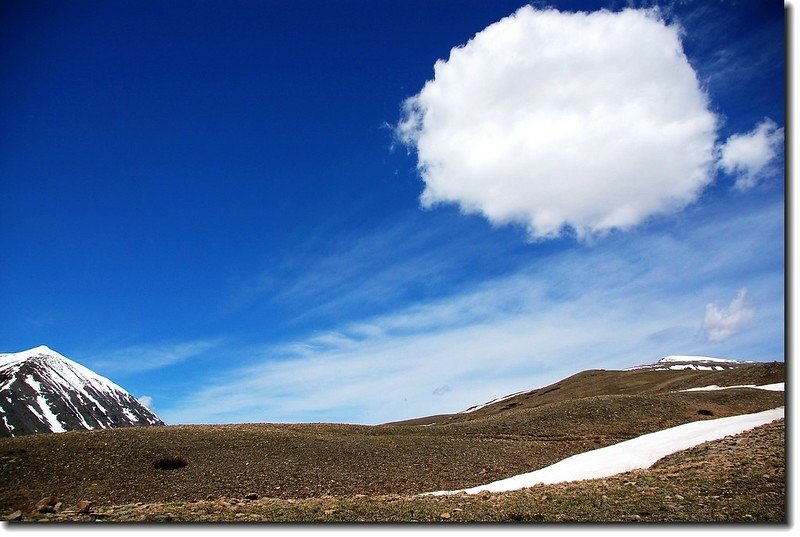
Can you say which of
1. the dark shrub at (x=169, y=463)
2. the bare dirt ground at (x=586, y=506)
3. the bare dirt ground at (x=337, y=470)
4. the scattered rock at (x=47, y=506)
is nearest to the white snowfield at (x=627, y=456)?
the bare dirt ground at (x=337, y=470)

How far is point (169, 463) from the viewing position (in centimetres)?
2317

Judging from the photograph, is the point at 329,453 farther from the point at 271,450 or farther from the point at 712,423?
the point at 712,423

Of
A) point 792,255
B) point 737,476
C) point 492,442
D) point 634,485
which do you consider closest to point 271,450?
point 492,442

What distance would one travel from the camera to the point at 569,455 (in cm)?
2789

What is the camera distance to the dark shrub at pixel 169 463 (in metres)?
22.8

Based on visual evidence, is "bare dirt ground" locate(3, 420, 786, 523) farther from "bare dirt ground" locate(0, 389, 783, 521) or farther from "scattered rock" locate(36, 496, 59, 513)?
"scattered rock" locate(36, 496, 59, 513)

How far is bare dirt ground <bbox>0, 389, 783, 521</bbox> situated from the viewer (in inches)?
489

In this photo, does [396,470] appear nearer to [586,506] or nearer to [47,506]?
[586,506]

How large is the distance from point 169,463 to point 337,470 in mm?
8821

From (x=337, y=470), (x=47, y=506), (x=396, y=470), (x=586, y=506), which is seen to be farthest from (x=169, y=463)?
(x=586, y=506)

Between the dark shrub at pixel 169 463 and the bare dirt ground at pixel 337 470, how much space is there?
11.1 inches

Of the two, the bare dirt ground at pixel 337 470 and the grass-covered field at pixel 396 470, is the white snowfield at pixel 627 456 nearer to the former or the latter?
the grass-covered field at pixel 396 470

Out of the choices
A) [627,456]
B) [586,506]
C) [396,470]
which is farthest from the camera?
[396,470]

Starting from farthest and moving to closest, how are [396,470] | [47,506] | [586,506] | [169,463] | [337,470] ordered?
[396,470]
[337,470]
[169,463]
[47,506]
[586,506]
